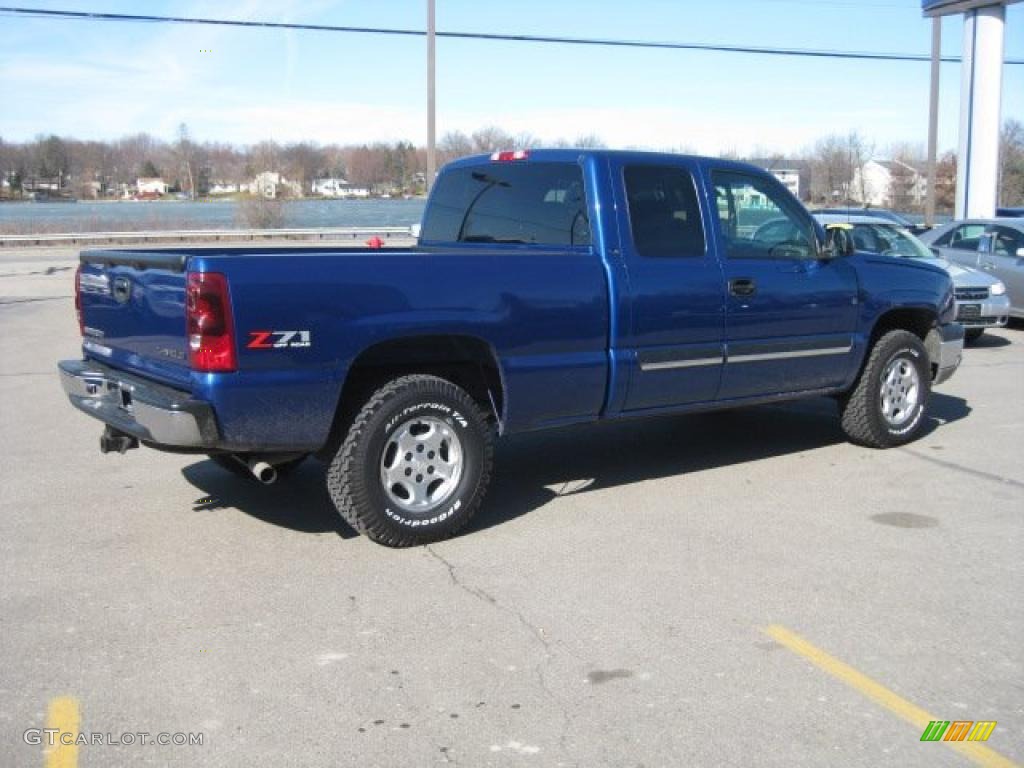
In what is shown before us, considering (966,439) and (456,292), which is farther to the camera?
(966,439)

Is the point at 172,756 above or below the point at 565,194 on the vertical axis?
below

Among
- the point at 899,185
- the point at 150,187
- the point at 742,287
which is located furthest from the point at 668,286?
the point at 150,187

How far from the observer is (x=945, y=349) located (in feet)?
26.3

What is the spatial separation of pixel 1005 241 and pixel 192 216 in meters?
40.7

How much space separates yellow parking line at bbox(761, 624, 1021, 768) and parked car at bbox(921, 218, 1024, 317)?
1239cm

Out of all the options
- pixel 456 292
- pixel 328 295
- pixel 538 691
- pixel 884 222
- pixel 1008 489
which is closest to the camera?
pixel 538 691

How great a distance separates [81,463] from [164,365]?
8.51 ft

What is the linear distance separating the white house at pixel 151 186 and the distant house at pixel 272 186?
1905 centimetres

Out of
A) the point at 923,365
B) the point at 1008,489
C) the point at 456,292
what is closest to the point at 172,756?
the point at 456,292

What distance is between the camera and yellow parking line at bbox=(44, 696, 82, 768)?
331 centimetres

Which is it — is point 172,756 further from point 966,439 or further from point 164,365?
point 966,439

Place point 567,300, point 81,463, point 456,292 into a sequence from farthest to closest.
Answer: point 81,463
point 567,300
point 456,292

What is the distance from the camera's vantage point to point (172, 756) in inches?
131

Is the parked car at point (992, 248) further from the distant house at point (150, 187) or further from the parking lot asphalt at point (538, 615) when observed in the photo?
the distant house at point (150, 187)
